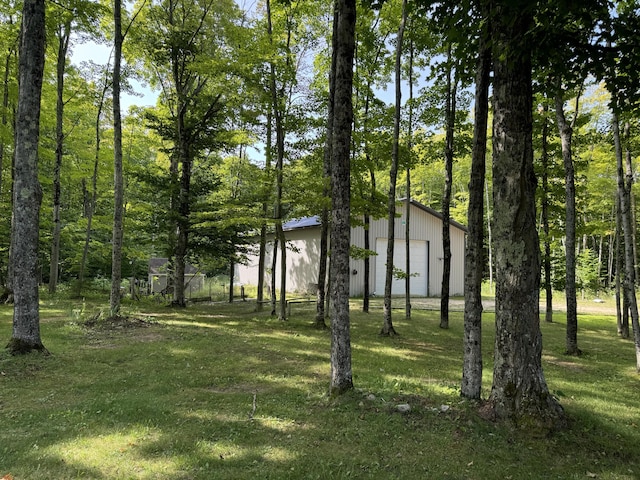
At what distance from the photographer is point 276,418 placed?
404 centimetres

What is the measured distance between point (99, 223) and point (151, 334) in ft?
33.0

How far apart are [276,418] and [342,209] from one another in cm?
238

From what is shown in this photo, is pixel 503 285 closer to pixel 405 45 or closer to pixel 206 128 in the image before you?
pixel 405 45

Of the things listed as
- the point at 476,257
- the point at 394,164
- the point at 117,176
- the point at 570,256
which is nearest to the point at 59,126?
the point at 117,176

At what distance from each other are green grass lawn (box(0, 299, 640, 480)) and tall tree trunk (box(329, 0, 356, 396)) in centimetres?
48

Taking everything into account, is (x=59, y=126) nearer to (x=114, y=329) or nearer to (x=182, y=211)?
(x=182, y=211)

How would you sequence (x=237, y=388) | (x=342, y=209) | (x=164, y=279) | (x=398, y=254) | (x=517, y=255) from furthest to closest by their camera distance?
(x=164, y=279)
(x=398, y=254)
(x=237, y=388)
(x=342, y=209)
(x=517, y=255)

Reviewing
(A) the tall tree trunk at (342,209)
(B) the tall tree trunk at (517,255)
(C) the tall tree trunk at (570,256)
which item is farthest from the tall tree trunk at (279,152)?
(B) the tall tree trunk at (517,255)

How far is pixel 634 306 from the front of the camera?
6.36 metres

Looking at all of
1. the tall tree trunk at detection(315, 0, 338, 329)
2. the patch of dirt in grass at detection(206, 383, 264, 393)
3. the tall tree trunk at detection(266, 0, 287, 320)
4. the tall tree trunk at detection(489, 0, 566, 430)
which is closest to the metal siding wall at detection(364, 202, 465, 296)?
the tall tree trunk at detection(315, 0, 338, 329)

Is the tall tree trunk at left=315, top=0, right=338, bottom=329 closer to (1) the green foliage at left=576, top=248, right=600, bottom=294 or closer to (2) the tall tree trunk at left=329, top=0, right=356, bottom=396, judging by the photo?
(2) the tall tree trunk at left=329, top=0, right=356, bottom=396

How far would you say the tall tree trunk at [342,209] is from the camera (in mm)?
4469

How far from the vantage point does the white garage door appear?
66.0 feet

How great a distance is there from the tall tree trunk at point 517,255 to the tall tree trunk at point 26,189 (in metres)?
6.57
